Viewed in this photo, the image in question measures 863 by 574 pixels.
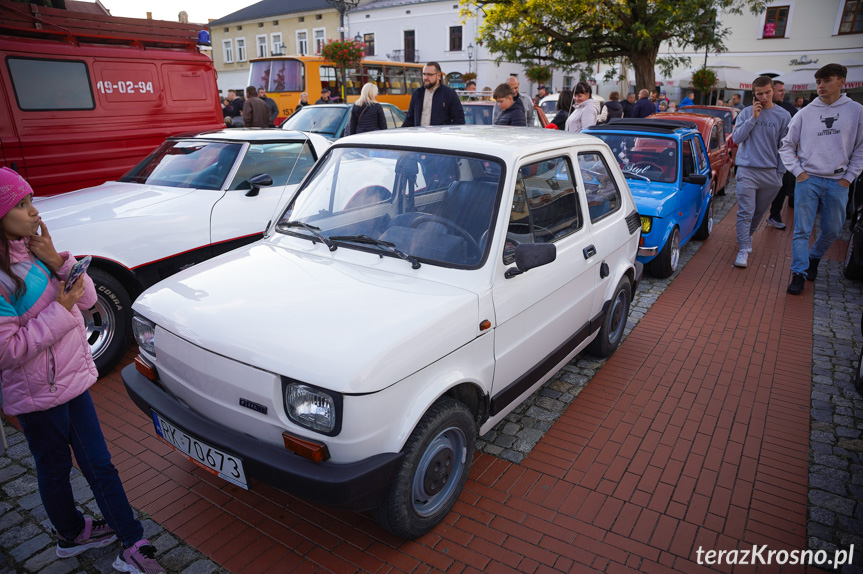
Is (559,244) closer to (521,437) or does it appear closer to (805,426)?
(521,437)

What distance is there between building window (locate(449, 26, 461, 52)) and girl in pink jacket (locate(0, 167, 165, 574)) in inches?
1791

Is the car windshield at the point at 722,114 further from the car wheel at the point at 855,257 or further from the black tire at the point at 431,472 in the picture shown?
the black tire at the point at 431,472

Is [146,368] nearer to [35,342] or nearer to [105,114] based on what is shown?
[35,342]

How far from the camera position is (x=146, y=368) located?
2.87 metres

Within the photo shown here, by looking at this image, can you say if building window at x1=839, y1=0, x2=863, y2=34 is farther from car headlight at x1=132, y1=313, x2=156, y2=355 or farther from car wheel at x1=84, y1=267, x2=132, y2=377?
car headlight at x1=132, y1=313, x2=156, y2=355

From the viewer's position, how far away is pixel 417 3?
144 feet

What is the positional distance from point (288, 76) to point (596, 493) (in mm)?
19764

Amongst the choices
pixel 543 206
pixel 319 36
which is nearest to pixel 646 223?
pixel 543 206

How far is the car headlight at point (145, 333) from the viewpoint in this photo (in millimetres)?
2801

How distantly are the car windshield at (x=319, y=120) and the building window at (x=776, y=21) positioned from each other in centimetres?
3355

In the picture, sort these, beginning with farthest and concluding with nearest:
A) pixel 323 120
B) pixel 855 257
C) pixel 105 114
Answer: pixel 323 120 < pixel 105 114 < pixel 855 257

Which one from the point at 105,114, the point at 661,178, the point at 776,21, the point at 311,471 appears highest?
the point at 776,21

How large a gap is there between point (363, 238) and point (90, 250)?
8.11ft

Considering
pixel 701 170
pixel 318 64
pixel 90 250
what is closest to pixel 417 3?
pixel 318 64
